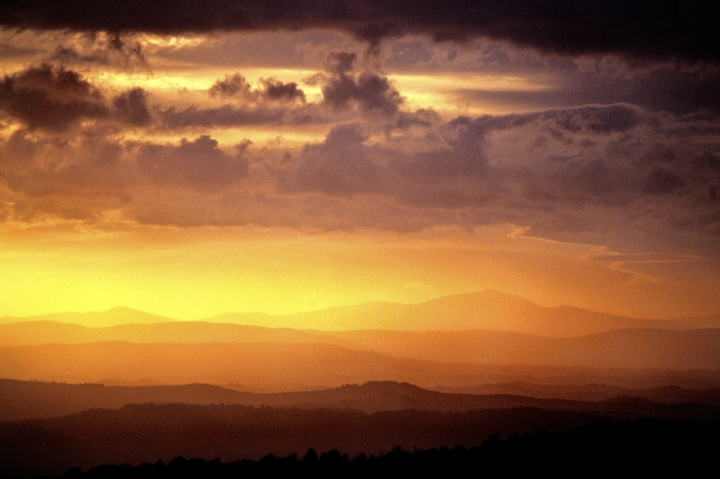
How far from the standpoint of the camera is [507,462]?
38.5m

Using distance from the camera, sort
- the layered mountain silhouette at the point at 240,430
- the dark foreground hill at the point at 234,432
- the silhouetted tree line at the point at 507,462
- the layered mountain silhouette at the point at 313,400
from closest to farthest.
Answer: the silhouetted tree line at the point at 507,462
the dark foreground hill at the point at 234,432
the layered mountain silhouette at the point at 240,430
the layered mountain silhouette at the point at 313,400

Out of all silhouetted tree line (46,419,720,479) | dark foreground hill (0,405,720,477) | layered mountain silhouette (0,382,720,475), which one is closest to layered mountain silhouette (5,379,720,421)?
layered mountain silhouette (0,382,720,475)

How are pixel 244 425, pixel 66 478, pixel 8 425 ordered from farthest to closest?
pixel 244 425, pixel 8 425, pixel 66 478

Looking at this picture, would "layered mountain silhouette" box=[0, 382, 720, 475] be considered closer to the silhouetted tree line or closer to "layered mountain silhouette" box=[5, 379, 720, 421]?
"layered mountain silhouette" box=[5, 379, 720, 421]

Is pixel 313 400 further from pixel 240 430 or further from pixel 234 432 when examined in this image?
pixel 234 432

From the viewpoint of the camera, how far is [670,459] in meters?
38.3

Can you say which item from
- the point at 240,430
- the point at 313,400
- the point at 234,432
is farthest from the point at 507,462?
the point at 313,400

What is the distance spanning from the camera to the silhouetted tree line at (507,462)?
37.4 meters

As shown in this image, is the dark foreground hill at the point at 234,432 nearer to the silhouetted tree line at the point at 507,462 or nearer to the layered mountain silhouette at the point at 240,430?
the layered mountain silhouette at the point at 240,430

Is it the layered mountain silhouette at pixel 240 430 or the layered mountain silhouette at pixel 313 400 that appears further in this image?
the layered mountain silhouette at pixel 313 400

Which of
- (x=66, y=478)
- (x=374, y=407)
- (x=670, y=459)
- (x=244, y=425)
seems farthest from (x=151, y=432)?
(x=670, y=459)

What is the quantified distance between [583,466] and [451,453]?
6.48m

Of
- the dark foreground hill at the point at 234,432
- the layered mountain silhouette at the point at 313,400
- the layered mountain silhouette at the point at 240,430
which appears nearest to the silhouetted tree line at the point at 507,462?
the dark foreground hill at the point at 234,432

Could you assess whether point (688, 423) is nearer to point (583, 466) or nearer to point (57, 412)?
point (583, 466)
